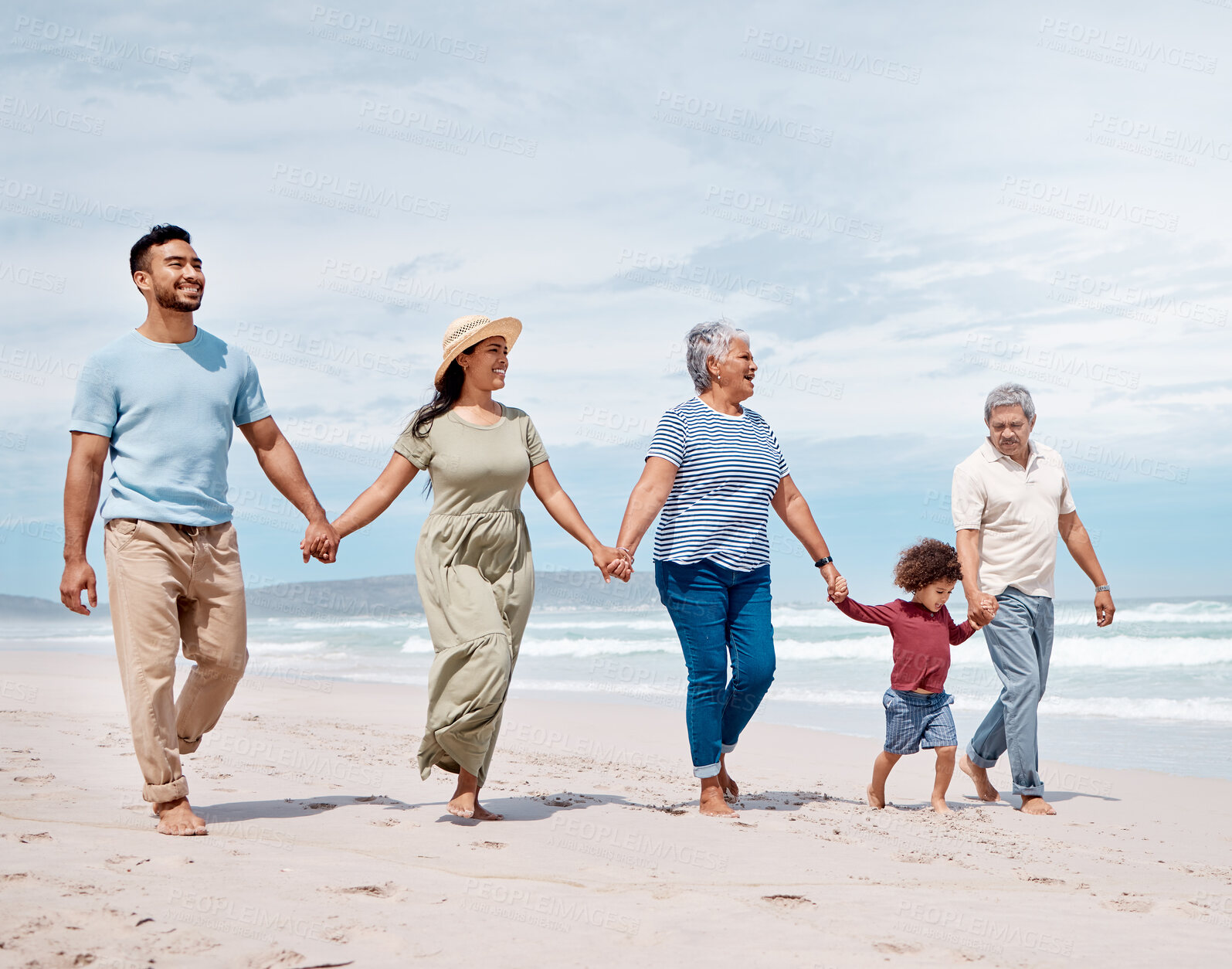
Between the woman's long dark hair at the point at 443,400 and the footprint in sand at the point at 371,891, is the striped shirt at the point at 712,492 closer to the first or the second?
the woman's long dark hair at the point at 443,400

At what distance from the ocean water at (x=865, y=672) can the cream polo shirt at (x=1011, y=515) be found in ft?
6.50

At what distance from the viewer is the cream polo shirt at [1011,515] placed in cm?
526

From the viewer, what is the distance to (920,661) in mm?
5121

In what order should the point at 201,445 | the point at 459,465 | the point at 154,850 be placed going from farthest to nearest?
the point at 459,465 → the point at 201,445 → the point at 154,850

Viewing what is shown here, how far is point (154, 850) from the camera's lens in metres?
3.45

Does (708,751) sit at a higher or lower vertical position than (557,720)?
higher

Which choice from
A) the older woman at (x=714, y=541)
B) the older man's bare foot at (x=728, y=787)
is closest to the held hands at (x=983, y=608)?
the older woman at (x=714, y=541)

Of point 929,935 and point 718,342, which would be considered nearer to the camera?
point 929,935

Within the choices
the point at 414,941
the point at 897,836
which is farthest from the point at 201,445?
the point at 897,836

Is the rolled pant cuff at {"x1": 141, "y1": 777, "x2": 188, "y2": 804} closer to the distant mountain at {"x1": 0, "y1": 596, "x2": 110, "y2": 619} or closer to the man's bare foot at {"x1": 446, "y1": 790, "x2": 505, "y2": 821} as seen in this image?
the man's bare foot at {"x1": 446, "y1": 790, "x2": 505, "y2": 821}

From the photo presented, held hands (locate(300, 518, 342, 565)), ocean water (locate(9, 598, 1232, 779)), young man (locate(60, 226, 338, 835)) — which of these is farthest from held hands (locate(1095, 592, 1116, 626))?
young man (locate(60, 226, 338, 835))

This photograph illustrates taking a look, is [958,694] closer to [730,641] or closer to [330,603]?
[730,641]

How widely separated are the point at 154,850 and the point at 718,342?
10.3 feet

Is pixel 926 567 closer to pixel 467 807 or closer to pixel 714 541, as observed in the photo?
pixel 714 541
